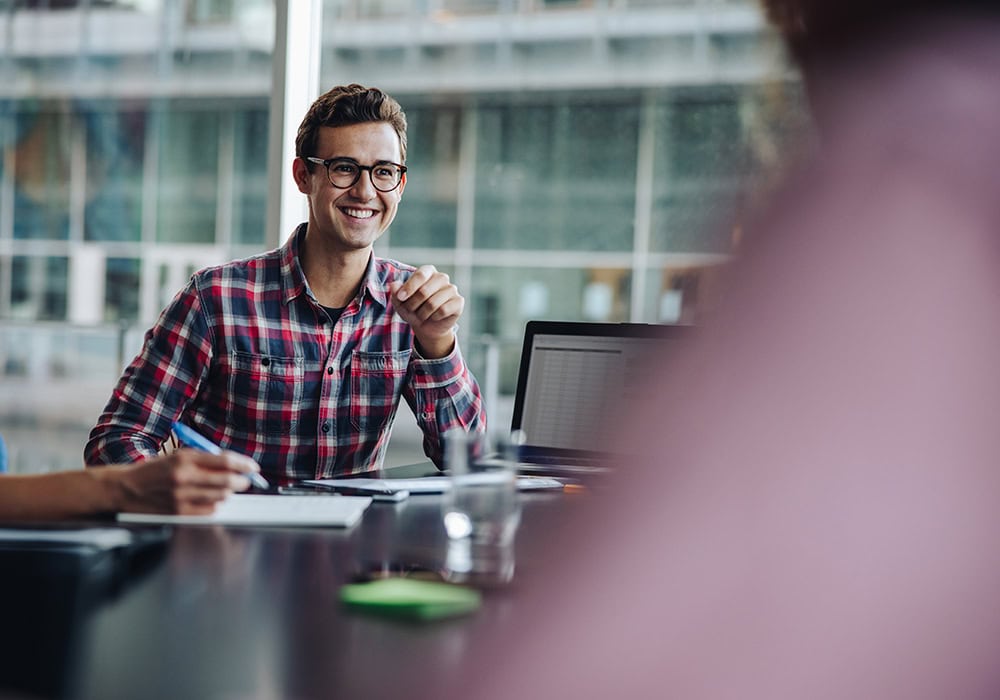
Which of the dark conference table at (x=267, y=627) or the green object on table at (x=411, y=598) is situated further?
the green object on table at (x=411, y=598)

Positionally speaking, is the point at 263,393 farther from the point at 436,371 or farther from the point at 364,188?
the point at 364,188

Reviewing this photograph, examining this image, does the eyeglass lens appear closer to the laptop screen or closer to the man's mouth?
the man's mouth

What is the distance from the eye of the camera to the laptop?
1.72 m

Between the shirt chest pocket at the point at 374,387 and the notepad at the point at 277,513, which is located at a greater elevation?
the shirt chest pocket at the point at 374,387

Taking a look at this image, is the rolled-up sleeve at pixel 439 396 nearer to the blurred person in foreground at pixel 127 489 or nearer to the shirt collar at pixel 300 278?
the shirt collar at pixel 300 278

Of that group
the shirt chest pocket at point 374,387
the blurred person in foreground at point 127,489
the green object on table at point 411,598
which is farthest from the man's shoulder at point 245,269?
the green object on table at point 411,598

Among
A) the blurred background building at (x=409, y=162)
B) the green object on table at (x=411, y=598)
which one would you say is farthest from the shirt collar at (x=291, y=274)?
the blurred background building at (x=409, y=162)

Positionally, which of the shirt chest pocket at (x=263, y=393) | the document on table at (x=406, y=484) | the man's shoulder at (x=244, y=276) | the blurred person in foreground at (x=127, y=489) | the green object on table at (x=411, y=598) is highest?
the man's shoulder at (x=244, y=276)

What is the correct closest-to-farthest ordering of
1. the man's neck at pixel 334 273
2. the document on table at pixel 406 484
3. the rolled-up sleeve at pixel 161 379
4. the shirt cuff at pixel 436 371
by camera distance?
1. the document on table at pixel 406 484
2. the rolled-up sleeve at pixel 161 379
3. the shirt cuff at pixel 436 371
4. the man's neck at pixel 334 273

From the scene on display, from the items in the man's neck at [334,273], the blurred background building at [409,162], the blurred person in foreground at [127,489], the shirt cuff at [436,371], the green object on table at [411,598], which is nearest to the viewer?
the green object on table at [411,598]

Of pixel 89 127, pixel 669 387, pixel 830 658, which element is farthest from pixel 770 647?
pixel 89 127

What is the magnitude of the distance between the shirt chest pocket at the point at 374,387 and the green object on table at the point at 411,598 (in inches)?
39.9

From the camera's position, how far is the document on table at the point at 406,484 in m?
1.38

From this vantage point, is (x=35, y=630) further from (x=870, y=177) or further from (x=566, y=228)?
(x=566, y=228)
